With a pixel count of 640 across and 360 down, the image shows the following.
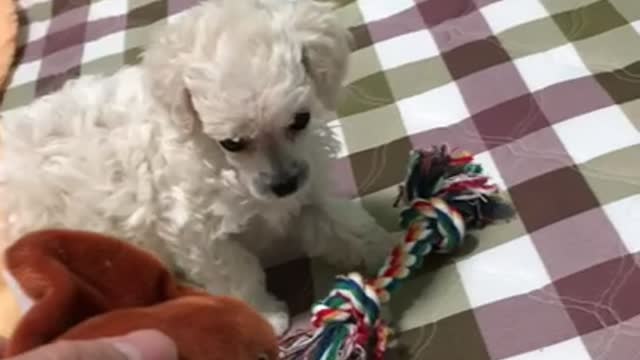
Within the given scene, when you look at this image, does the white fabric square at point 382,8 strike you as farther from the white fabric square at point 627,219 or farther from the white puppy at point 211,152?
the white fabric square at point 627,219

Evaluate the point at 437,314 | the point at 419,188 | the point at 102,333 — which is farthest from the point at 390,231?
the point at 102,333

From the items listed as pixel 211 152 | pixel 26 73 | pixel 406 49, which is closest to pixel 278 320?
pixel 211 152

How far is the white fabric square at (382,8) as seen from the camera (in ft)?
6.66

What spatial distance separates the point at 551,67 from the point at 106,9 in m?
1.03

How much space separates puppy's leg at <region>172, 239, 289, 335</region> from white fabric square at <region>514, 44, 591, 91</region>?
0.61 metres

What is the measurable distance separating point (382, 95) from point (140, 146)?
1.82 ft

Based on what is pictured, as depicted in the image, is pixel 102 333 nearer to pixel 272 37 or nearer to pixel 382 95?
pixel 272 37

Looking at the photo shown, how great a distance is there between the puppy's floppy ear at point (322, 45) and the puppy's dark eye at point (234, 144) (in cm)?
13

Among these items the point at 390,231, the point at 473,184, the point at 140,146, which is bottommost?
the point at 390,231

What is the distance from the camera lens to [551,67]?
177cm

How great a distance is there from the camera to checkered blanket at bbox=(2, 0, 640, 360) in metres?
1.38

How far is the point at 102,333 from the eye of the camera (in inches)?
39.6

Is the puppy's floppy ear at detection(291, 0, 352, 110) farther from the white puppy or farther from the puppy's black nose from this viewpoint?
the puppy's black nose

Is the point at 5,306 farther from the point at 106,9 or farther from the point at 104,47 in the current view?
the point at 106,9
